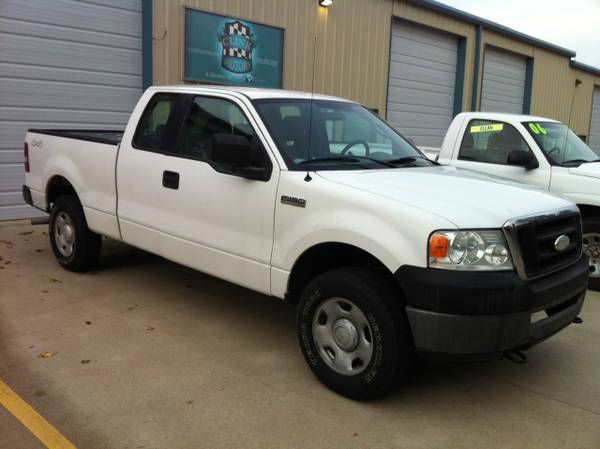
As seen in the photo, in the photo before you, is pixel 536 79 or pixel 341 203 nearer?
pixel 341 203

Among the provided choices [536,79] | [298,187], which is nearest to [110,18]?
[298,187]

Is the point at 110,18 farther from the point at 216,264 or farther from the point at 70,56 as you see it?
the point at 216,264

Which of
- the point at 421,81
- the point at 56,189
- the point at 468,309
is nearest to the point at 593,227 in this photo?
the point at 468,309

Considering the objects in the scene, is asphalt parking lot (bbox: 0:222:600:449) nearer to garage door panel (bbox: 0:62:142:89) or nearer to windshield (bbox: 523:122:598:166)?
windshield (bbox: 523:122:598:166)

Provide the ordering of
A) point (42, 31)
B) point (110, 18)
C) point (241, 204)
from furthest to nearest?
1. point (110, 18)
2. point (42, 31)
3. point (241, 204)

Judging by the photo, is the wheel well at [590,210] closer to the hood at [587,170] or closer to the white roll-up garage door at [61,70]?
the hood at [587,170]

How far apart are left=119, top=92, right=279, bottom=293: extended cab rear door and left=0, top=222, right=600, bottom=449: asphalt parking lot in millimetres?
602

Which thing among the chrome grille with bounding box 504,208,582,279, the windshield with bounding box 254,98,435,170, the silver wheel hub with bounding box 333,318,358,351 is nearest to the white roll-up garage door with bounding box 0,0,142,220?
the windshield with bounding box 254,98,435,170

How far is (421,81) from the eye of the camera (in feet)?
53.6

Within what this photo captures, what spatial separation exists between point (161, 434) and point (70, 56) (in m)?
7.85

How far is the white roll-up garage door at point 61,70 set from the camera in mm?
8938

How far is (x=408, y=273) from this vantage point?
3.26 meters

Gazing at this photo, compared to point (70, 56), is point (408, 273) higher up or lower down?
lower down

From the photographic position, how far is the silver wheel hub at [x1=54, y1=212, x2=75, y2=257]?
6184mm
